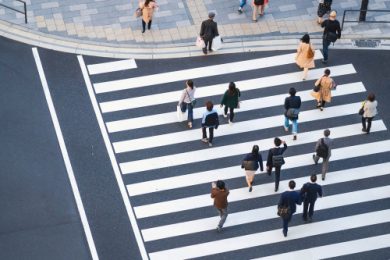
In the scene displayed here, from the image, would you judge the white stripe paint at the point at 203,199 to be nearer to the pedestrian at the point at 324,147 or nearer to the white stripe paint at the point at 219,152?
the pedestrian at the point at 324,147

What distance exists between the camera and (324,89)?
1313 inches

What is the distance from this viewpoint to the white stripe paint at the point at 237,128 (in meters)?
33.2

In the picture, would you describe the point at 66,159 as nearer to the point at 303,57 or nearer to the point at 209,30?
the point at 209,30

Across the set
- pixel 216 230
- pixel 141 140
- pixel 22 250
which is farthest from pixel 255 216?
pixel 22 250

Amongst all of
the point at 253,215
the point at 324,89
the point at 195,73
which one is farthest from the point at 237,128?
the point at 253,215

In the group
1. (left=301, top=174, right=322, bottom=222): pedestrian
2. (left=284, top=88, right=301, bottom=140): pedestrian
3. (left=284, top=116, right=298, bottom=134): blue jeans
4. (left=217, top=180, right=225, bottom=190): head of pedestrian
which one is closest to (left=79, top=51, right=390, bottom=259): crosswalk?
(left=284, top=116, right=298, bottom=134): blue jeans

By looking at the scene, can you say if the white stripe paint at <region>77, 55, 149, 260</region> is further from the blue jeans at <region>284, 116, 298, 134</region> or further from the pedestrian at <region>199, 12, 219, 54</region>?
the blue jeans at <region>284, 116, 298, 134</region>

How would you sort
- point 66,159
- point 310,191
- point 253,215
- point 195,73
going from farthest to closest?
point 195,73 → point 66,159 → point 253,215 → point 310,191

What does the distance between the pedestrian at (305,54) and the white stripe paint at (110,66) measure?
17.5 feet

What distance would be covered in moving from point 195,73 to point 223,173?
4.34 metres

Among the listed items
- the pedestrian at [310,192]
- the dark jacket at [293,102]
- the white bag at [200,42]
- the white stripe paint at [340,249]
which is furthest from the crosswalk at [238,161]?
the dark jacket at [293,102]

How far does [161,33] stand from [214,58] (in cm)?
205

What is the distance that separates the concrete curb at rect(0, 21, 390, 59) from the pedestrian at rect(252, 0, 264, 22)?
853 millimetres

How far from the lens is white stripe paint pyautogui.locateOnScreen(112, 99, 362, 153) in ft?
109
